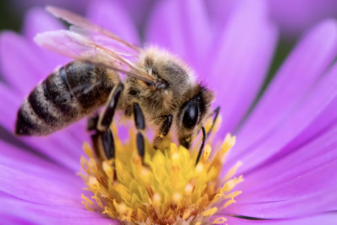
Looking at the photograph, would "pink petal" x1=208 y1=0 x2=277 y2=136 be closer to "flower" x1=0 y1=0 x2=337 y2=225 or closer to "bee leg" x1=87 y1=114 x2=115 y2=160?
"flower" x1=0 y1=0 x2=337 y2=225

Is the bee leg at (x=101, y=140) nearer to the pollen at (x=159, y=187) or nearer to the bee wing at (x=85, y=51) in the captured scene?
the pollen at (x=159, y=187)

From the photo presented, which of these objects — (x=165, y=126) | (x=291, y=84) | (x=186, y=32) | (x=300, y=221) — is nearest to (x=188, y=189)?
(x=165, y=126)

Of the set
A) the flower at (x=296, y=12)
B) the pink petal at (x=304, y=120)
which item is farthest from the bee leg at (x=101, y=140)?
the flower at (x=296, y=12)

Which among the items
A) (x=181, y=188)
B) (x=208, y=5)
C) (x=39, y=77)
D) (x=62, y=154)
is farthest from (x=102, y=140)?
(x=208, y=5)

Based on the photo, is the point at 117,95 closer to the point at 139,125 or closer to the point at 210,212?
the point at 139,125

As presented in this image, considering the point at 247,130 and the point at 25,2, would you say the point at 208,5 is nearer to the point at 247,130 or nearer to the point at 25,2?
the point at 25,2

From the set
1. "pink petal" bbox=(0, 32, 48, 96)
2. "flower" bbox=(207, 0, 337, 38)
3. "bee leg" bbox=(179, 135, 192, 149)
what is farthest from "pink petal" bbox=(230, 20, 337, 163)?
"flower" bbox=(207, 0, 337, 38)

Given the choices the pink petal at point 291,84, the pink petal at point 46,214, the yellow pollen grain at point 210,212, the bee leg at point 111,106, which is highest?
the pink petal at point 291,84
